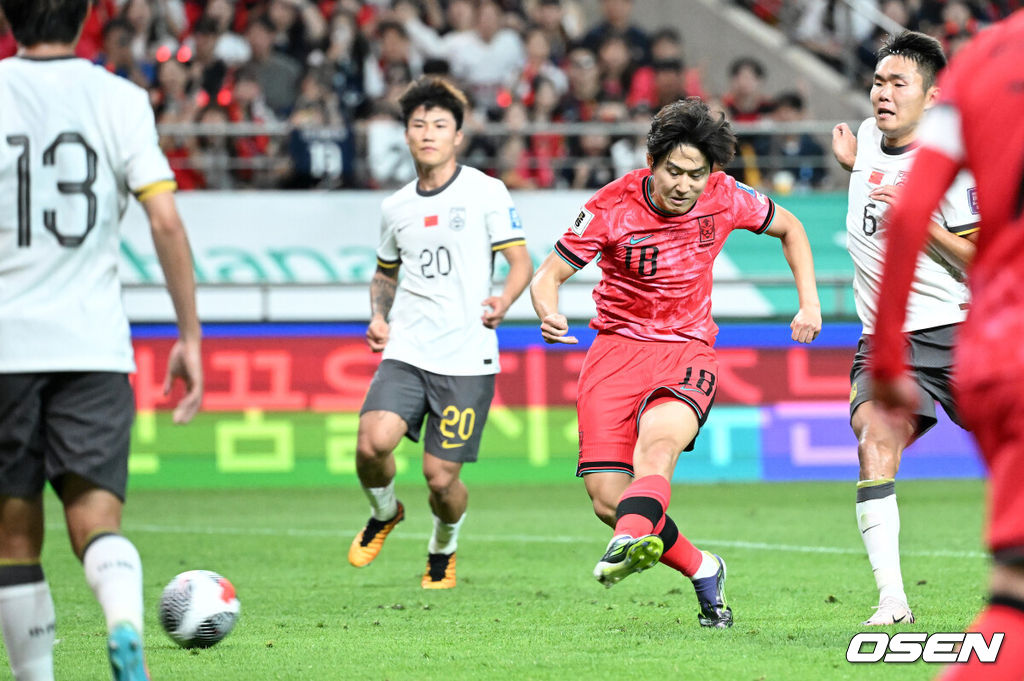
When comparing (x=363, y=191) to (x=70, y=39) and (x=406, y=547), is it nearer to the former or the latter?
(x=406, y=547)

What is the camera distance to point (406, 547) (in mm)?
9758

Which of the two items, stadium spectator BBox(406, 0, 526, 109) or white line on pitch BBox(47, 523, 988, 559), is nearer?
white line on pitch BBox(47, 523, 988, 559)

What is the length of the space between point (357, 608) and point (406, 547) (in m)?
2.70

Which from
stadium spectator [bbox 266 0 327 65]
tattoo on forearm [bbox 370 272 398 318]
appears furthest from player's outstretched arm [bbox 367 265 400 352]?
stadium spectator [bbox 266 0 327 65]

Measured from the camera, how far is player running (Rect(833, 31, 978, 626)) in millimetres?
6230

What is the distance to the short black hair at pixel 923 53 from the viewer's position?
21.0 feet

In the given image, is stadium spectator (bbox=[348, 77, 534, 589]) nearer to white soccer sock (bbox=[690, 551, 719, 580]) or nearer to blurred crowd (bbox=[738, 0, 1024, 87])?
white soccer sock (bbox=[690, 551, 719, 580])

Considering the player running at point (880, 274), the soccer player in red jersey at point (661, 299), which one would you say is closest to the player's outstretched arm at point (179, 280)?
the soccer player in red jersey at point (661, 299)

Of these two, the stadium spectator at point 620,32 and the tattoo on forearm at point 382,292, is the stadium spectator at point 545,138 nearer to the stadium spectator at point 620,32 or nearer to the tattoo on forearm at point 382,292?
the stadium spectator at point 620,32

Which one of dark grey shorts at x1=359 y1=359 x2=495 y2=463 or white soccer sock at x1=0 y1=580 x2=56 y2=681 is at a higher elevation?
white soccer sock at x1=0 y1=580 x2=56 y2=681

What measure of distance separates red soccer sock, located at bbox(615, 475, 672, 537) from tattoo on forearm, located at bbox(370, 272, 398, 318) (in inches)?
112

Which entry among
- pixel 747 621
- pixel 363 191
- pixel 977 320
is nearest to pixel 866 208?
pixel 747 621

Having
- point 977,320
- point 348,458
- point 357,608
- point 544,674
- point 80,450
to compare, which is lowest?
point 348,458

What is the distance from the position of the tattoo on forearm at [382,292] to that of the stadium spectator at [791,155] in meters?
8.18
